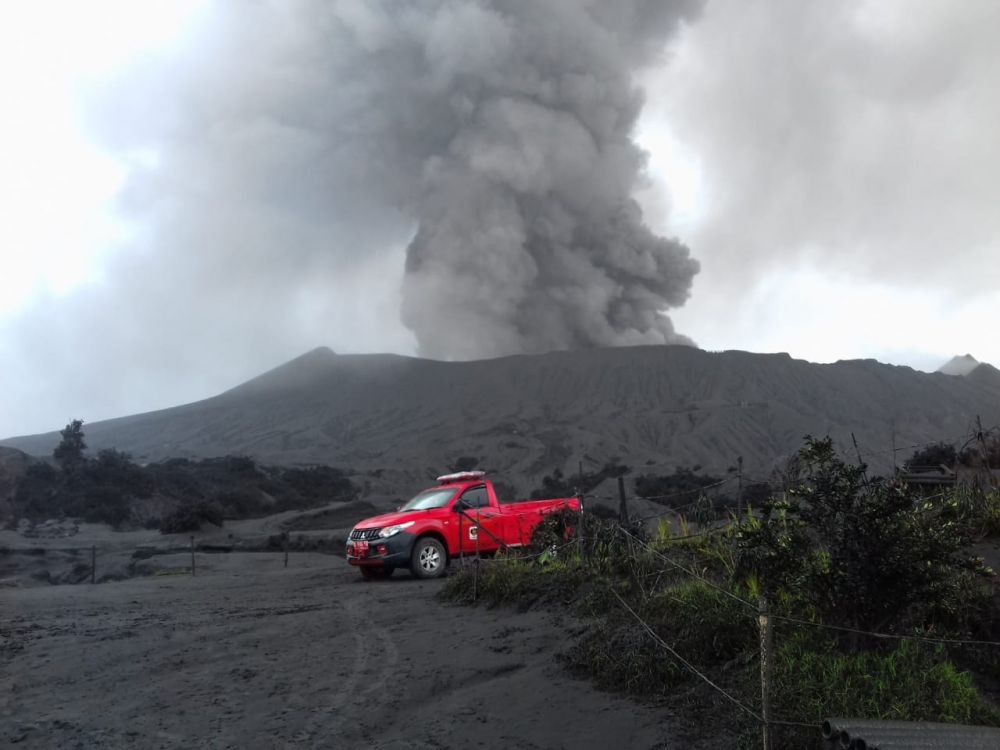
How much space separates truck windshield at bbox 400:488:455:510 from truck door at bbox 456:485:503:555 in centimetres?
23

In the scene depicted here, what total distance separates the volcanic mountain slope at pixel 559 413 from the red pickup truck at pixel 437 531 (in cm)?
2878

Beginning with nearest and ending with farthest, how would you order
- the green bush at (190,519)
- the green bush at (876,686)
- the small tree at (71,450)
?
the green bush at (876,686), the green bush at (190,519), the small tree at (71,450)

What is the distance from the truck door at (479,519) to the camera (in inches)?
493

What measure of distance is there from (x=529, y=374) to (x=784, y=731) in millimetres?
67980

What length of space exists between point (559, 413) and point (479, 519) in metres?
51.5

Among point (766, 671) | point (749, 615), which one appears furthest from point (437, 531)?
point (766, 671)

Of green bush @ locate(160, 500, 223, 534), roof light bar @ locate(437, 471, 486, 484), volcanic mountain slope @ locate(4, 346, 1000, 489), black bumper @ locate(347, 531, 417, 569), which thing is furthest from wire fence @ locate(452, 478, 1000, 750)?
volcanic mountain slope @ locate(4, 346, 1000, 489)

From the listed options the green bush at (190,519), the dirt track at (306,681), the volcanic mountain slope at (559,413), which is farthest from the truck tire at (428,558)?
the volcanic mountain slope at (559,413)

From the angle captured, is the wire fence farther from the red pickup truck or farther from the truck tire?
the truck tire

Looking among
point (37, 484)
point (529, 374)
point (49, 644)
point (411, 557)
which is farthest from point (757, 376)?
point (49, 644)

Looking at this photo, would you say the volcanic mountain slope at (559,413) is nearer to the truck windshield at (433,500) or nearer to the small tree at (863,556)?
the truck windshield at (433,500)

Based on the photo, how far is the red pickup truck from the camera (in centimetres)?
1238

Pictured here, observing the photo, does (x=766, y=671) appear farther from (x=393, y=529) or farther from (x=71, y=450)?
(x=71, y=450)

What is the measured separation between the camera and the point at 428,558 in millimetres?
12586
